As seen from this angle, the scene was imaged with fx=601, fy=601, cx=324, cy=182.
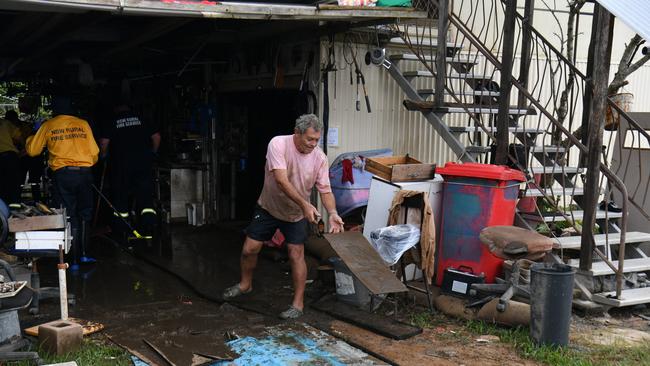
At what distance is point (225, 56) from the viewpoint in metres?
9.91

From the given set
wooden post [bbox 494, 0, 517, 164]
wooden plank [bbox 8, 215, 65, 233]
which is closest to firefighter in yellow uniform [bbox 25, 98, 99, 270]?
wooden plank [bbox 8, 215, 65, 233]

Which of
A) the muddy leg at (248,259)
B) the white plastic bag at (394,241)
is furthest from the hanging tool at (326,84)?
the white plastic bag at (394,241)

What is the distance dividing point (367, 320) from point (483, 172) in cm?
202

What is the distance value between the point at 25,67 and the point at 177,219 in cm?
473

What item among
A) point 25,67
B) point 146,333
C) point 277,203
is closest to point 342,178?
point 277,203

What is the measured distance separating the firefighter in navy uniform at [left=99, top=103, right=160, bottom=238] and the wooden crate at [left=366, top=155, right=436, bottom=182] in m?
3.86

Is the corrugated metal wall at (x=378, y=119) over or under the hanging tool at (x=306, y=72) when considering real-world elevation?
under

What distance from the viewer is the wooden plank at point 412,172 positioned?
6.63 metres

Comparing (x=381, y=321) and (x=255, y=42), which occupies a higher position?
(x=255, y=42)

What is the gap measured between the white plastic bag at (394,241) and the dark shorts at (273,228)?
0.75 m

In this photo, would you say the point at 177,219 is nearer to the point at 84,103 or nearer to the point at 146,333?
the point at 84,103

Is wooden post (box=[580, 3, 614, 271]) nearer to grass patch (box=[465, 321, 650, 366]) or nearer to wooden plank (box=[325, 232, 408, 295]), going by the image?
grass patch (box=[465, 321, 650, 366])

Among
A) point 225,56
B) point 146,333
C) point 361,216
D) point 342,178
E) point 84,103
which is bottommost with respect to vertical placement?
point 146,333

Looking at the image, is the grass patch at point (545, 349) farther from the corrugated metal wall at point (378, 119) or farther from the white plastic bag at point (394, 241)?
the corrugated metal wall at point (378, 119)
